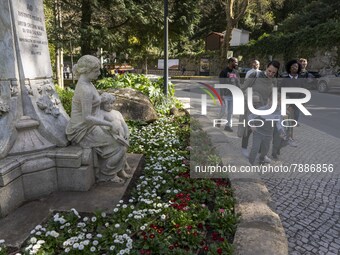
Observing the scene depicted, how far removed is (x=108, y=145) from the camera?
3830 mm

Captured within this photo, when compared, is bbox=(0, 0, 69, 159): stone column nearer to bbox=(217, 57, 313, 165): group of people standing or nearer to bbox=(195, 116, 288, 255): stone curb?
bbox=(195, 116, 288, 255): stone curb

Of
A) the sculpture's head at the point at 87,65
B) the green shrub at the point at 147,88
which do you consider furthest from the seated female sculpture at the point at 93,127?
the green shrub at the point at 147,88

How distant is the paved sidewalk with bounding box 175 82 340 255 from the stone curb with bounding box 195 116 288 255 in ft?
1.45

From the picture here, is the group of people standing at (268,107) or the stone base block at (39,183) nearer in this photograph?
the stone base block at (39,183)

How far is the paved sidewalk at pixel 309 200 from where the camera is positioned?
3254 mm

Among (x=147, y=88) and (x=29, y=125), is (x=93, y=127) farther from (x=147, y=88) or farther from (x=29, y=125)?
(x=147, y=88)

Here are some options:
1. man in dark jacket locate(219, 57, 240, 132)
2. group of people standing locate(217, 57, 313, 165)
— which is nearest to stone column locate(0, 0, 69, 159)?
group of people standing locate(217, 57, 313, 165)

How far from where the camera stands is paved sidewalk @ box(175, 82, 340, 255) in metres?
3.25

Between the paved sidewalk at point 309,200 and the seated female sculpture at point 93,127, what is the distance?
2.21 metres

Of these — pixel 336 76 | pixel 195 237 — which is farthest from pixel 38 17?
pixel 336 76

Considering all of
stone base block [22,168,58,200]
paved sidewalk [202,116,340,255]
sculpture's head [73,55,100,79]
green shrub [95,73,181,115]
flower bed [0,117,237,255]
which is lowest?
paved sidewalk [202,116,340,255]

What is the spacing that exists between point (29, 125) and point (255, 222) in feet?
9.21

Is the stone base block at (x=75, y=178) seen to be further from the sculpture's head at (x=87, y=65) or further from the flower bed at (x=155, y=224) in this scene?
the sculpture's head at (x=87, y=65)

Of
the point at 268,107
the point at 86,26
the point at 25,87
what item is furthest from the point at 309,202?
the point at 86,26
